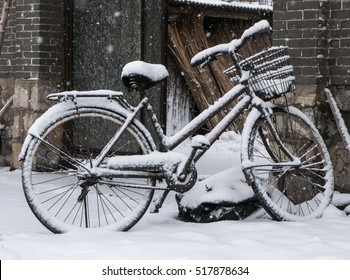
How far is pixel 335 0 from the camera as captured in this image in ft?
19.9

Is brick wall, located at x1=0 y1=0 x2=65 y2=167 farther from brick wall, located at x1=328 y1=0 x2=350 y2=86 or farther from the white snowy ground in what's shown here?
brick wall, located at x1=328 y1=0 x2=350 y2=86

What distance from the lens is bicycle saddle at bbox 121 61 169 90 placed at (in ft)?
15.9

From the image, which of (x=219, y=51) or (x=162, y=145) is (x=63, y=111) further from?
(x=219, y=51)

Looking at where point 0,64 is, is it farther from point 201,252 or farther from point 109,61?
point 201,252

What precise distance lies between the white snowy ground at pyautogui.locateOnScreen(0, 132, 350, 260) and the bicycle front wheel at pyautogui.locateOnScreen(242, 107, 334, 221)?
0.14 metres

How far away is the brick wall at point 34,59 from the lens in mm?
7875

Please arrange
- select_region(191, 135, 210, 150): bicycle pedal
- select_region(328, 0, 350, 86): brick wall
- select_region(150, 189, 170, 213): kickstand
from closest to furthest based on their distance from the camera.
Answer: select_region(191, 135, 210, 150): bicycle pedal < select_region(150, 189, 170, 213): kickstand < select_region(328, 0, 350, 86): brick wall

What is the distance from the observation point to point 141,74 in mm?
4836

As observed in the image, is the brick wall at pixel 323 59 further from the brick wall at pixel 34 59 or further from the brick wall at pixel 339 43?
the brick wall at pixel 34 59

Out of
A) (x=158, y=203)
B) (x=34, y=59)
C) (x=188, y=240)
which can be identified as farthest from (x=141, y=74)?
(x=34, y=59)

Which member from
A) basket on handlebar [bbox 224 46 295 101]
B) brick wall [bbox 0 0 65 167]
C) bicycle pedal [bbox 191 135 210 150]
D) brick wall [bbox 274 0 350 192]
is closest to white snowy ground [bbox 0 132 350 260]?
bicycle pedal [bbox 191 135 210 150]

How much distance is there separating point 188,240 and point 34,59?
3.86 m
